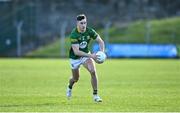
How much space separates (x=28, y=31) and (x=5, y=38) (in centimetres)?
281

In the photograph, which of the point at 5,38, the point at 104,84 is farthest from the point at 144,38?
the point at 104,84

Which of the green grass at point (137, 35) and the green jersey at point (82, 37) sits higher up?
the green jersey at point (82, 37)

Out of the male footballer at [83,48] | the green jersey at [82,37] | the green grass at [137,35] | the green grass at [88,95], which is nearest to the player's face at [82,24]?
the male footballer at [83,48]

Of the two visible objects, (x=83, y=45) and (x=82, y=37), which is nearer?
(x=82, y=37)

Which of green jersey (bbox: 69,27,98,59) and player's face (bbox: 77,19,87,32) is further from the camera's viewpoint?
green jersey (bbox: 69,27,98,59)

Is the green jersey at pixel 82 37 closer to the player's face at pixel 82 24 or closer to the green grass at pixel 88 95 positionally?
the player's face at pixel 82 24

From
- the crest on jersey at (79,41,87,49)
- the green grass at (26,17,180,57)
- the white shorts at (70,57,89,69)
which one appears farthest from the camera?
the green grass at (26,17,180,57)

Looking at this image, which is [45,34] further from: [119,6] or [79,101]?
[79,101]

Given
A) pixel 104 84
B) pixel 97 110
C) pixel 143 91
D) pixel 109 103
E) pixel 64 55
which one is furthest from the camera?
pixel 64 55

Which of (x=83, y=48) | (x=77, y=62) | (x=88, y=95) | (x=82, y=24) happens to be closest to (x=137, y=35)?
(x=88, y=95)

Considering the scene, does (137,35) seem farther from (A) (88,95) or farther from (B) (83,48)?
(B) (83,48)

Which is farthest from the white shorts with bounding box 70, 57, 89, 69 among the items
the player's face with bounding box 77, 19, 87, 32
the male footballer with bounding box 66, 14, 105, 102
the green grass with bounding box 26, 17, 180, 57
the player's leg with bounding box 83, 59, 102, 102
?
the green grass with bounding box 26, 17, 180, 57

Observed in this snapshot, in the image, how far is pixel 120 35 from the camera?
62.6 meters

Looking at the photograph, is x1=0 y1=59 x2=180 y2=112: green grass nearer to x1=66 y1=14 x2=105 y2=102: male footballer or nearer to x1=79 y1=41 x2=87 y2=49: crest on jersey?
x1=66 y1=14 x2=105 y2=102: male footballer
